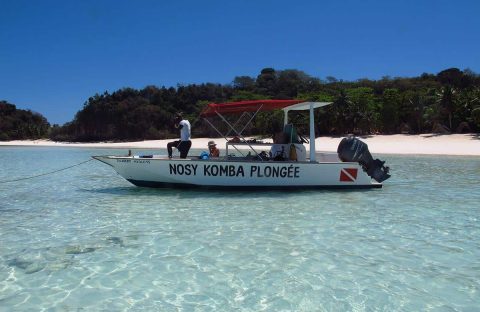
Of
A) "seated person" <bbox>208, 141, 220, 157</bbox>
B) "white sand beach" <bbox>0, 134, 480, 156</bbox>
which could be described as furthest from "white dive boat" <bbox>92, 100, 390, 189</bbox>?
"white sand beach" <bbox>0, 134, 480, 156</bbox>

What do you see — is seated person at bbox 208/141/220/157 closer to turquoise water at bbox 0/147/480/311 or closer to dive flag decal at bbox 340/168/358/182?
turquoise water at bbox 0/147/480/311

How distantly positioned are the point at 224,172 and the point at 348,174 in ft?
11.7

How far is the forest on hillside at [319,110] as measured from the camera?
1928 inches

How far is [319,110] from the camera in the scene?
55688 millimetres

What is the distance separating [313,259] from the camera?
6.04m

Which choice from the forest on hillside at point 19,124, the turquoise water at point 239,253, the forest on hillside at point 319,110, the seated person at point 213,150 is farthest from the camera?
the forest on hillside at point 19,124

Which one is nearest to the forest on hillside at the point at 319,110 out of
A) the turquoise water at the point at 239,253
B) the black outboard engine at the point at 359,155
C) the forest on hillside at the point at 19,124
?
the forest on hillside at the point at 19,124

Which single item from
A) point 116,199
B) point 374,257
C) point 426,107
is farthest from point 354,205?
point 426,107

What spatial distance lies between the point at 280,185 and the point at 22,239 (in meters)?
6.71

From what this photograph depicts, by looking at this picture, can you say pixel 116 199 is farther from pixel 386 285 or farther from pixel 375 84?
pixel 375 84

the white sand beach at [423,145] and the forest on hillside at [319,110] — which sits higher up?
the forest on hillside at [319,110]

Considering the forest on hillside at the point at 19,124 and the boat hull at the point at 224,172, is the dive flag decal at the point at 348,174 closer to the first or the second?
the boat hull at the point at 224,172

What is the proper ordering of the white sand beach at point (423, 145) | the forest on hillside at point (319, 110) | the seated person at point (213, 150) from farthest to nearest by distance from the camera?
the forest on hillside at point (319, 110) < the white sand beach at point (423, 145) < the seated person at point (213, 150)

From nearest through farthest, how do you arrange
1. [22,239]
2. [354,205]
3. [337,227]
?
1. [22,239]
2. [337,227]
3. [354,205]
